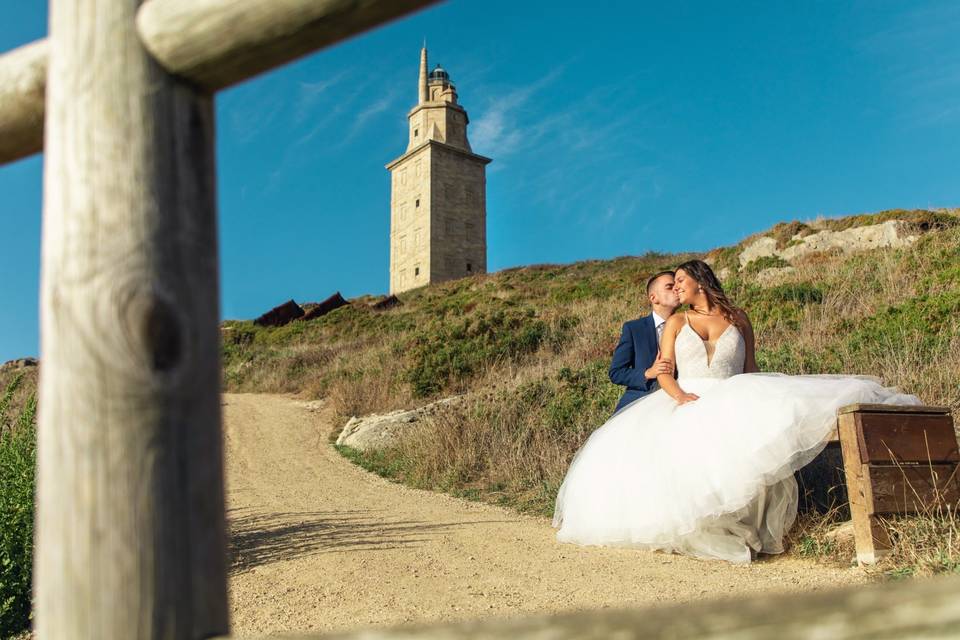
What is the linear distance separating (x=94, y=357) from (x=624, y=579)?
12.6 feet

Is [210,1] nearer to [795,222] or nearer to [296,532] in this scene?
[296,532]

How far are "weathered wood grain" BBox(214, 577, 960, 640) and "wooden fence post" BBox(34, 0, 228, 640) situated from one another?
1.96ft

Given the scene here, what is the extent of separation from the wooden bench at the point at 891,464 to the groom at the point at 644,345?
6.83ft

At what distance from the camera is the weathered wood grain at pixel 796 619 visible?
2.67 ft

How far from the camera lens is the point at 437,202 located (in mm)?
44312

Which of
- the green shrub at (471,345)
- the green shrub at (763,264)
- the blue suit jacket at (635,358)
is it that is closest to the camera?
the blue suit jacket at (635,358)

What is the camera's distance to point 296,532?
613 cm

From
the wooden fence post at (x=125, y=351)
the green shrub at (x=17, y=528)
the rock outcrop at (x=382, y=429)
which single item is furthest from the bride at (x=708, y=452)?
the rock outcrop at (x=382, y=429)

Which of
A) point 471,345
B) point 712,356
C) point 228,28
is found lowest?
point 712,356

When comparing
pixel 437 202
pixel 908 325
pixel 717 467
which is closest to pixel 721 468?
pixel 717 467

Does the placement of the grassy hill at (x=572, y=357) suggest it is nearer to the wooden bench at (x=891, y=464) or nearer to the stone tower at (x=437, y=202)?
the wooden bench at (x=891, y=464)

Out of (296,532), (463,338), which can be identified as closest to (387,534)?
(296,532)

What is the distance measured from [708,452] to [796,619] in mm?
4406

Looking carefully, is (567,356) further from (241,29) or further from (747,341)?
(241,29)
